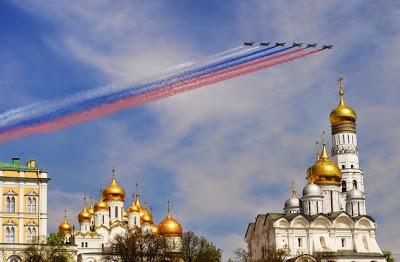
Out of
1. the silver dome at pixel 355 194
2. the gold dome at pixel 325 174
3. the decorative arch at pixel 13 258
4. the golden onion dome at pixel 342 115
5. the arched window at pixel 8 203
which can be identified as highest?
the golden onion dome at pixel 342 115

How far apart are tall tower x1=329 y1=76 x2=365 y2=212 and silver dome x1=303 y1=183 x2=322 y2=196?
5480 millimetres

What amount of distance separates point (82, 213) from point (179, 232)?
33.0 feet

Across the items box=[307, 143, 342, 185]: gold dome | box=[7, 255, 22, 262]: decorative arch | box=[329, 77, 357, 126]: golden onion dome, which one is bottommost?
box=[7, 255, 22, 262]: decorative arch

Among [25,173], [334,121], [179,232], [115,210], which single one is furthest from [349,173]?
[25,173]

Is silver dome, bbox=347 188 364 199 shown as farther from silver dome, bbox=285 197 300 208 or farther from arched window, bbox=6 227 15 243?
arched window, bbox=6 227 15 243

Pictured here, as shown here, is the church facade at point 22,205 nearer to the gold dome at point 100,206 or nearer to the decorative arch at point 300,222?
the gold dome at point 100,206

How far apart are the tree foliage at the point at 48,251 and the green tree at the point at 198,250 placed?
12276 millimetres

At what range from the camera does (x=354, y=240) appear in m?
77.1

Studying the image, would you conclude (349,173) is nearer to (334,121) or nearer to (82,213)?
(334,121)

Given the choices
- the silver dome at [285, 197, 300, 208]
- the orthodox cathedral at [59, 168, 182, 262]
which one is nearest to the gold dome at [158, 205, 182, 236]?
the orthodox cathedral at [59, 168, 182, 262]

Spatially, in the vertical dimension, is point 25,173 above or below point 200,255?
above

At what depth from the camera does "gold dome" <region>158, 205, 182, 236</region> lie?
272ft

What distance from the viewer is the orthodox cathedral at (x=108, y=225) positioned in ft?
259

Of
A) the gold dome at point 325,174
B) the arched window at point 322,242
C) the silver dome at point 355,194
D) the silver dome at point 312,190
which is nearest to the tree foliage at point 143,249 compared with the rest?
the arched window at point 322,242
